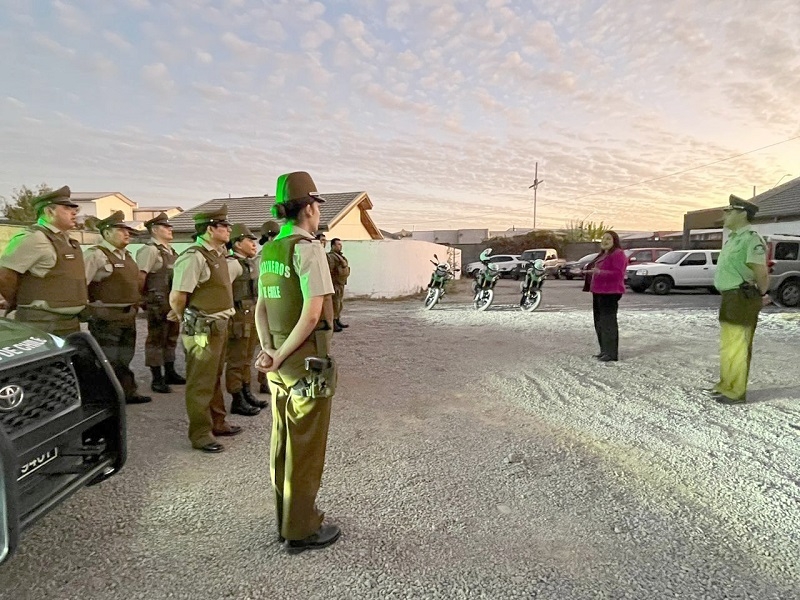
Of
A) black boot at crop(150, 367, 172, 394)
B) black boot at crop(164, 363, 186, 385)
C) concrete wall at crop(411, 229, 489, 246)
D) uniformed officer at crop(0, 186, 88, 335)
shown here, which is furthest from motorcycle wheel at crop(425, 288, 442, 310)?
concrete wall at crop(411, 229, 489, 246)

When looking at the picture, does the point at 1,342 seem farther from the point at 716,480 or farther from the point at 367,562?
Result: the point at 716,480

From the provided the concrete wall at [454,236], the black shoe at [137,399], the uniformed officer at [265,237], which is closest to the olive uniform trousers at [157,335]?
the black shoe at [137,399]

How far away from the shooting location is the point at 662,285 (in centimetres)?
1697

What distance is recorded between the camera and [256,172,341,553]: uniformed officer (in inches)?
91.0

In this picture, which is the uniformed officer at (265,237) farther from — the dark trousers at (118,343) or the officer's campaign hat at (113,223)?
the officer's campaign hat at (113,223)

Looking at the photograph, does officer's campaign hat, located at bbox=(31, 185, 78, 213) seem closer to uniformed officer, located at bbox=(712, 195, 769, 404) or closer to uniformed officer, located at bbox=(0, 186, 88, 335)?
uniformed officer, located at bbox=(0, 186, 88, 335)

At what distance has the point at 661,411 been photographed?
4574 millimetres

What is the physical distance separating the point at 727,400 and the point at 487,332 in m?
4.75

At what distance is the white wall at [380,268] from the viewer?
16281mm

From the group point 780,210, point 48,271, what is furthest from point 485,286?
point 780,210

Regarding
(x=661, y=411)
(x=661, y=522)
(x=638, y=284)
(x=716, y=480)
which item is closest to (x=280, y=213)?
(x=661, y=522)

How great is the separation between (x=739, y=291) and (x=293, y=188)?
14.5 ft

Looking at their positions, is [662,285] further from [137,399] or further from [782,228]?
[137,399]

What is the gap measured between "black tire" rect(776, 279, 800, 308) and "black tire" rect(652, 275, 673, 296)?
14.0 ft
